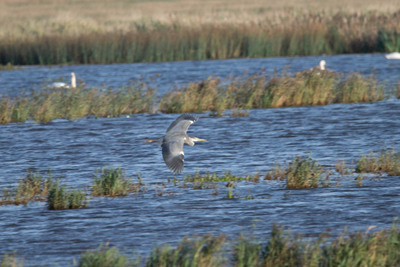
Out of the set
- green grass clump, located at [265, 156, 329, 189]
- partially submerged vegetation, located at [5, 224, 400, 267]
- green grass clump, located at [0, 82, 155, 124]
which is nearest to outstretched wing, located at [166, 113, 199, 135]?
green grass clump, located at [265, 156, 329, 189]

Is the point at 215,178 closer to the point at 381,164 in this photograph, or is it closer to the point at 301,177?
the point at 301,177

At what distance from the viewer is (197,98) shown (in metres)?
21.1

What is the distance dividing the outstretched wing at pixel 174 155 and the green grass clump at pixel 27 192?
1.79 m

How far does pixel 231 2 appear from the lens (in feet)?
251

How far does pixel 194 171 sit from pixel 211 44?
69.1 feet

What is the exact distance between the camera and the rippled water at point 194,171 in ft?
32.4

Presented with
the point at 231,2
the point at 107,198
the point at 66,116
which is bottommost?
the point at 231,2

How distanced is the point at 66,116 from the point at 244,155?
22.8ft

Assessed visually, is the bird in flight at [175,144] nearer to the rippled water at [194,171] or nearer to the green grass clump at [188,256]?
the rippled water at [194,171]

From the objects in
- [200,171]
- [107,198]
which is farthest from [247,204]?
[200,171]

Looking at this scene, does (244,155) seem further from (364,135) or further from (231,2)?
(231,2)

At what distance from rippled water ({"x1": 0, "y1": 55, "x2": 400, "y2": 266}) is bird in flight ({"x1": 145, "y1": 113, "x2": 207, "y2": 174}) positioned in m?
0.61

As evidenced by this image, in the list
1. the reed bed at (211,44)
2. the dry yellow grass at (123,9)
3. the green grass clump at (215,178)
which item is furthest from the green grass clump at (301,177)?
the dry yellow grass at (123,9)

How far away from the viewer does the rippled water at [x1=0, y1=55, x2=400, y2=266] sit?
9875 millimetres
